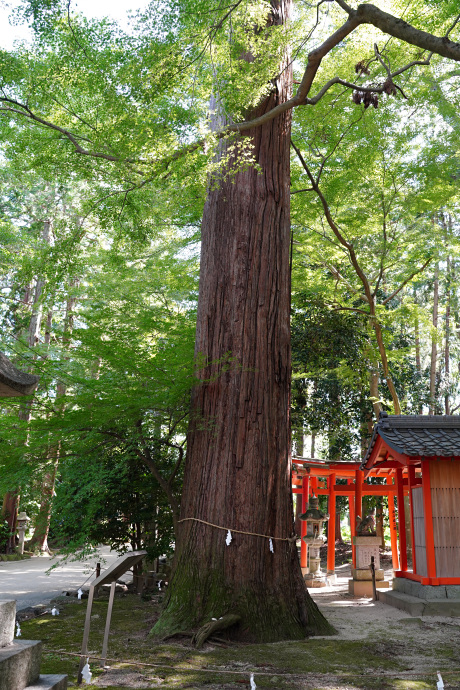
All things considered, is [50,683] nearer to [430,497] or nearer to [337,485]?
[430,497]

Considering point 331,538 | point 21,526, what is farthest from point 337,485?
point 21,526

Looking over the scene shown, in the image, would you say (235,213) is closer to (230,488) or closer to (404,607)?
(230,488)

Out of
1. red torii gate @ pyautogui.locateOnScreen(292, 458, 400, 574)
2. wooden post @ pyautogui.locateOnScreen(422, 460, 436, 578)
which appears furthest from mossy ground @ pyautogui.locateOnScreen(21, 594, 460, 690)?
red torii gate @ pyautogui.locateOnScreen(292, 458, 400, 574)

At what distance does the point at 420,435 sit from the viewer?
926 centimetres

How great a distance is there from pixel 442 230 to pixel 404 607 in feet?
27.0

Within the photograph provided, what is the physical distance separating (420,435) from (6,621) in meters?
7.54

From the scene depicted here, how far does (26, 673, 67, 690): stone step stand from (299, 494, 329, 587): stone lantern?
8929 mm

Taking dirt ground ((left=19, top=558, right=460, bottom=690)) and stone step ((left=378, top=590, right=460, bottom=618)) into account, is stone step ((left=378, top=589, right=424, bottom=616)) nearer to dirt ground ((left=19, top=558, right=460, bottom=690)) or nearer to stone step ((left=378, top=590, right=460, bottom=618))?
stone step ((left=378, top=590, right=460, bottom=618))

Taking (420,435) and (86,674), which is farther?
(420,435)

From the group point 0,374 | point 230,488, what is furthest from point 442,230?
point 0,374

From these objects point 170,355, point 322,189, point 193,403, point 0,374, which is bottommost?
point 0,374

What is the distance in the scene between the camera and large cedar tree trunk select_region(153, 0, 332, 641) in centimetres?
577

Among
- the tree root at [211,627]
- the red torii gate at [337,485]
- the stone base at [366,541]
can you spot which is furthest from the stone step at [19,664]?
the red torii gate at [337,485]

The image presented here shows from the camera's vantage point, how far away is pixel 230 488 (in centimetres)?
605
